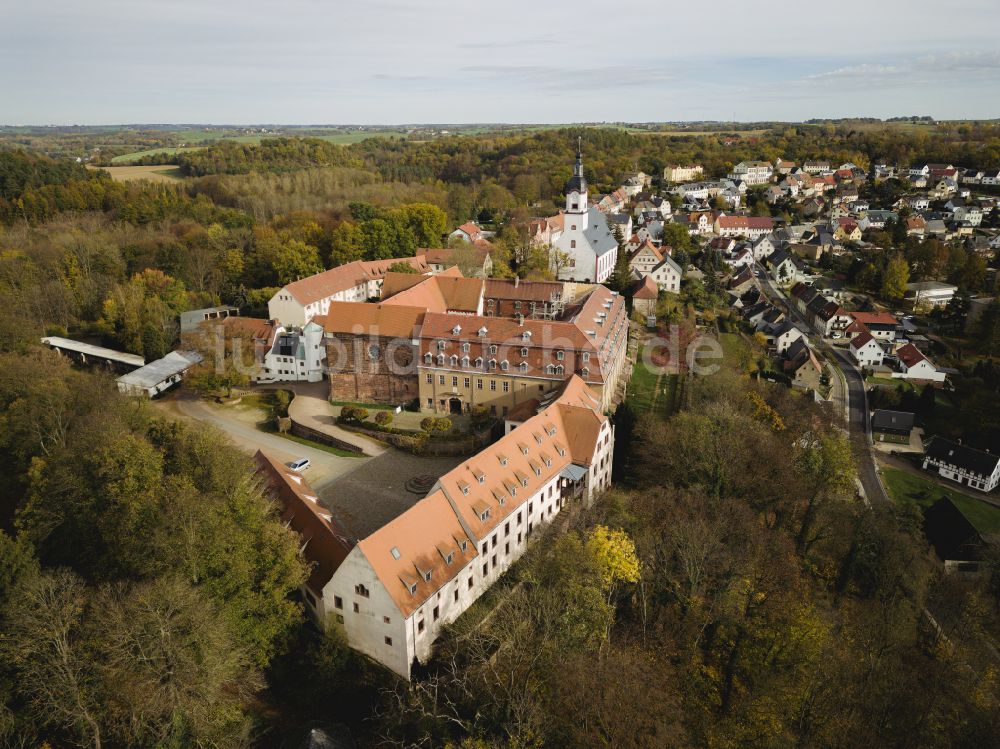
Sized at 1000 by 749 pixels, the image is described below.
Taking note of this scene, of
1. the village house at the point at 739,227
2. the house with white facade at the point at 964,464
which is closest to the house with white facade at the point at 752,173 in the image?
the village house at the point at 739,227

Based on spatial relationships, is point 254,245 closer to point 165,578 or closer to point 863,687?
point 165,578

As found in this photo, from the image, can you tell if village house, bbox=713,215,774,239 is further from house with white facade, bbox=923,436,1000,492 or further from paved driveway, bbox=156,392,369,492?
paved driveway, bbox=156,392,369,492

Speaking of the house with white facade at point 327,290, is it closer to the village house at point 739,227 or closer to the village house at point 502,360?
the village house at point 502,360

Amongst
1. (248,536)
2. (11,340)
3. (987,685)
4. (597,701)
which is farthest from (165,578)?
(11,340)

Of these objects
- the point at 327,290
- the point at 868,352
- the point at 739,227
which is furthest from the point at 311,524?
the point at 739,227

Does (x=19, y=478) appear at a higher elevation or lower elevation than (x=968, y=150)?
lower

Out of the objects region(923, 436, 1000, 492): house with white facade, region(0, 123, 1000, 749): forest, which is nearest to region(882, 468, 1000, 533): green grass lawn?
region(923, 436, 1000, 492): house with white facade
